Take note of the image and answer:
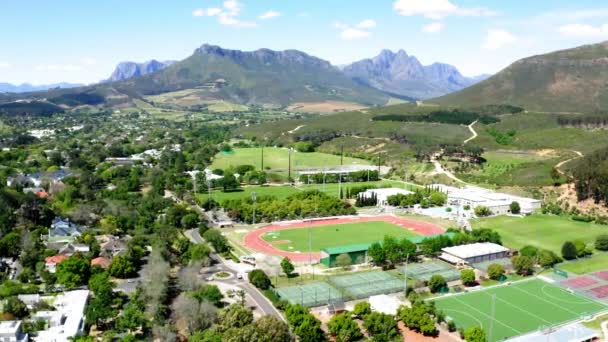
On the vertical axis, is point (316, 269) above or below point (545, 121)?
below

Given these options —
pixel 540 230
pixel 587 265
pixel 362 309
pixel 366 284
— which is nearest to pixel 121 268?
pixel 366 284

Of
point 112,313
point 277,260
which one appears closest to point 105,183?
point 277,260

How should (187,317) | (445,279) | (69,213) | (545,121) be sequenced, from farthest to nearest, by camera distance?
(545,121) < (69,213) < (445,279) < (187,317)

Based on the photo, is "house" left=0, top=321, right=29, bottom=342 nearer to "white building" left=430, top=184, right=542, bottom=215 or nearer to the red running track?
the red running track

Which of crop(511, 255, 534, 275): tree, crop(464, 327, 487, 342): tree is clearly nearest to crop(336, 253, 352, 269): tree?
crop(511, 255, 534, 275): tree

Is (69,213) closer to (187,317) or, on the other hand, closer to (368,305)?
(187,317)

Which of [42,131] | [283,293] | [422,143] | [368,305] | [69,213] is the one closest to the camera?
[368,305]

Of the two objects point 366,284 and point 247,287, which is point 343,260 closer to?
point 366,284
